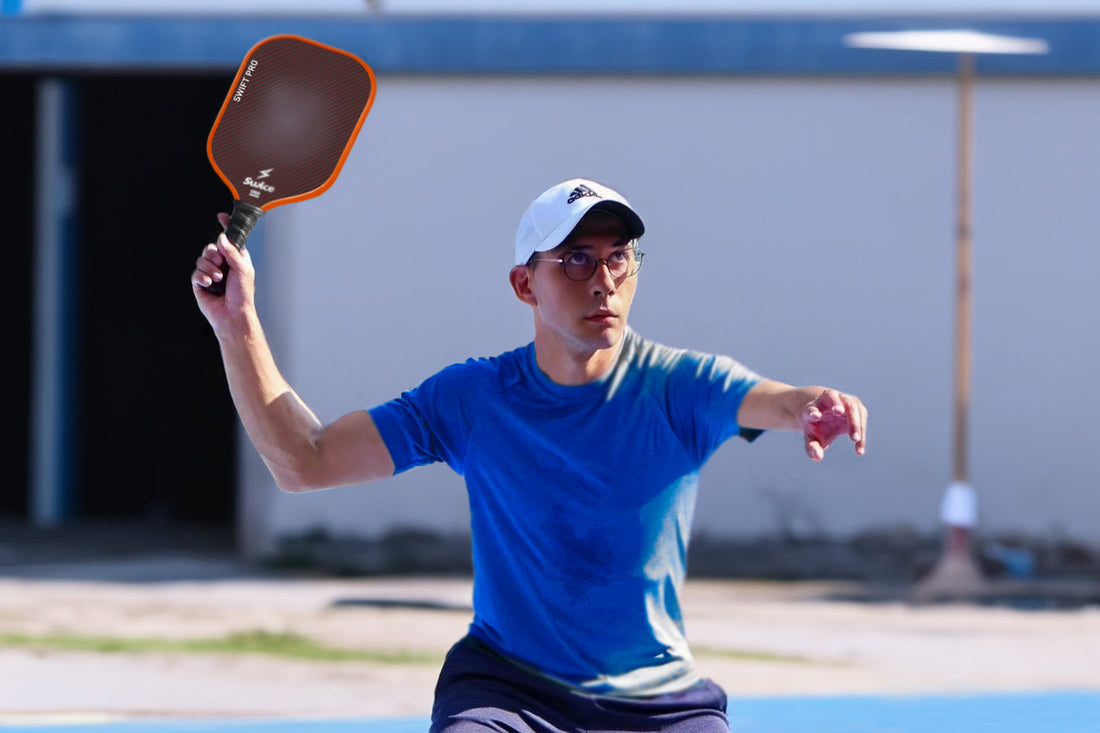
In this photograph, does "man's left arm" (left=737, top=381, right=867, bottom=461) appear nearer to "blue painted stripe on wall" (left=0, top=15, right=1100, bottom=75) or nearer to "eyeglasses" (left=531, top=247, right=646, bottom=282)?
"eyeglasses" (left=531, top=247, right=646, bottom=282)

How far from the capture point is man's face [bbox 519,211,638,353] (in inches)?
108

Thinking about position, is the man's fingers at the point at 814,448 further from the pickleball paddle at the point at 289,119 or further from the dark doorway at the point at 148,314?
the dark doorway at the point at 148,314

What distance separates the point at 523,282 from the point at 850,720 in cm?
281

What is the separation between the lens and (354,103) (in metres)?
3.04

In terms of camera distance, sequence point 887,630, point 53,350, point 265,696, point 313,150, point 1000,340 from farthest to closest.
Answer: point 53,350
point 1000,340
point 887,630
point 265,696
point 313,150

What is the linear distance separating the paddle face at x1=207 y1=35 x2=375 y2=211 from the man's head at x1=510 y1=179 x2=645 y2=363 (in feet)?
1.55

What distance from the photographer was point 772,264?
9.10 meters

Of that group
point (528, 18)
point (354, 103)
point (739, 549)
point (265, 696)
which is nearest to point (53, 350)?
point (528, 18)

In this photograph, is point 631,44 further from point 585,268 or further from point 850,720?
point 585,268

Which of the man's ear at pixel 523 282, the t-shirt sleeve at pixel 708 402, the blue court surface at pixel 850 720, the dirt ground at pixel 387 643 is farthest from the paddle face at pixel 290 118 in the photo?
the dirt ground at pixel 387 643

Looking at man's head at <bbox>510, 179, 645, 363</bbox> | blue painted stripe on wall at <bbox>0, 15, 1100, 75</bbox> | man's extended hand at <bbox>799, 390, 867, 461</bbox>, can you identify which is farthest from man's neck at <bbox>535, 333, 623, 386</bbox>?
blue painted stripe on wall at <bbox>0, 15, 1100, 75</bbox>

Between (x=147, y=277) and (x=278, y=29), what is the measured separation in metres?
3.38

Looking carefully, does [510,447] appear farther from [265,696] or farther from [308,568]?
[308,568]

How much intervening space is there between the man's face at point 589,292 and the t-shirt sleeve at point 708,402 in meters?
0.16
